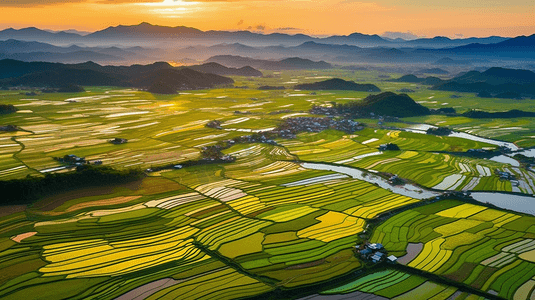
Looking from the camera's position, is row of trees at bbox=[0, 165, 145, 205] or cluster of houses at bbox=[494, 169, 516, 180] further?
cluster of houses at bbox=[494, 169, 516, 180]

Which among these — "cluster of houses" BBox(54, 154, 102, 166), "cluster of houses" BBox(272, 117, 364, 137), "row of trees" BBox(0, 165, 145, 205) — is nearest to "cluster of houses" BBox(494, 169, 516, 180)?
"cluster of houses" BBox(272, 117, 364, 137)

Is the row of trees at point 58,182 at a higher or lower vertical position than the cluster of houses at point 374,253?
higher

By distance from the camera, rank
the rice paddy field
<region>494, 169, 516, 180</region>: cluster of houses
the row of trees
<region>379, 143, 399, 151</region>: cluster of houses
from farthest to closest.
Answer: <region>379, 143, 399, 151</region>: cluster of houses < <region>494, 169, 516, 180</region>: cluster of houses < the row of trees < the rice paddy field

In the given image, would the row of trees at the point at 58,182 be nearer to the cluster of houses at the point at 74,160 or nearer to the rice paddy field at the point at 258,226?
the rice paddy field at the point at 258,226

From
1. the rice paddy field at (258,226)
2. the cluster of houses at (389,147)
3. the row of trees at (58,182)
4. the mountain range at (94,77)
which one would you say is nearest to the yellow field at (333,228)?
the rice paddy field at (258,226)

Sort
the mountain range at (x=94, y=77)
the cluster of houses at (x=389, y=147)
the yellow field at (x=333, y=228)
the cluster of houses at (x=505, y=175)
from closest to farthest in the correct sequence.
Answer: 1. the yellow field at (x=333, y=228)
2. the cluster of houses at (x=505, y=175)
3. the cluster of houses at (x=389, y=147)
4. the mountain range at (x=94, y=77)

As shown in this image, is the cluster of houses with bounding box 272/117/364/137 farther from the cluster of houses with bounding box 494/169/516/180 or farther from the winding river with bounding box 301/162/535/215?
the cluster of houses with bounding box 494/169/516/180

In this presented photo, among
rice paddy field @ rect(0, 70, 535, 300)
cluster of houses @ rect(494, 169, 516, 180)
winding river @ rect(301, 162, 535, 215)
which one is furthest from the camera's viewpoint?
cluster of houses @ rect(494, 169, 516, 180)
